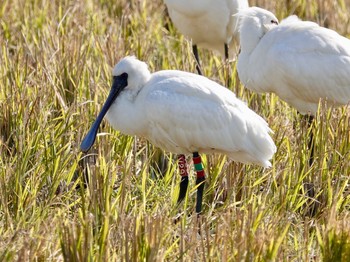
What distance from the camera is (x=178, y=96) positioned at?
19.5 ft

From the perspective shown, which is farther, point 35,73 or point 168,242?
point 35,73

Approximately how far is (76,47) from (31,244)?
3417mm

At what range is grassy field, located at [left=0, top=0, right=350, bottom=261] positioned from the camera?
475 cm

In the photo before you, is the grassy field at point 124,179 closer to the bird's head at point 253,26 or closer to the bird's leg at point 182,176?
the bird's leg at point 182,176

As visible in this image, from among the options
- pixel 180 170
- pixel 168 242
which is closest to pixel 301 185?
pixel 180 170

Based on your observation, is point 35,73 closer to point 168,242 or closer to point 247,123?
point 247,123

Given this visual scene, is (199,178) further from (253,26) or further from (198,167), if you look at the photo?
(253,26)

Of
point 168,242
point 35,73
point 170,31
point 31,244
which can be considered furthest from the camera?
point 170,31

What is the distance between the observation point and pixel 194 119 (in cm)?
598

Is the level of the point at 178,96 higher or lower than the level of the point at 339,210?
higher

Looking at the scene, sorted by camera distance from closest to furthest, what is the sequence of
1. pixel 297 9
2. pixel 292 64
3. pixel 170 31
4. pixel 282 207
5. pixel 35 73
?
pixel 282 207
pixel 292 64
pixel 35 73
pixel 170 31
pixel 297 9

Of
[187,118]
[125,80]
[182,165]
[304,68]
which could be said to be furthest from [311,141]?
[125,80]

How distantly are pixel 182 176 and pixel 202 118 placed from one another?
0.38 metres

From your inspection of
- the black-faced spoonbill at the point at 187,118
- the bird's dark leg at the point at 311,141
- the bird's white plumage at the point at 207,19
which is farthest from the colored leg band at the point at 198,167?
the bird's white plumage at the point at 207,19
